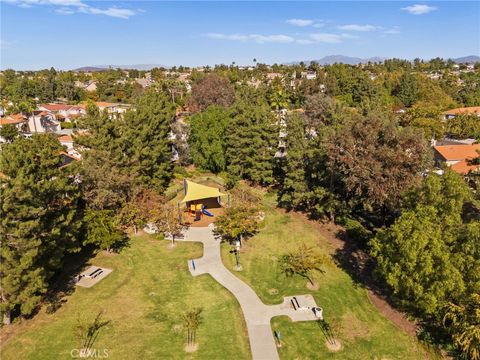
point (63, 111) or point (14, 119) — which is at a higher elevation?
point (63, 111)

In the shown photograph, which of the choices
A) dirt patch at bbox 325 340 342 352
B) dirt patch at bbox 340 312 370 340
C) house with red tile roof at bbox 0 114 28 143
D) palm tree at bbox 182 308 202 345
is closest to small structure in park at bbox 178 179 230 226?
palm tree at bbox 182 308 202 345

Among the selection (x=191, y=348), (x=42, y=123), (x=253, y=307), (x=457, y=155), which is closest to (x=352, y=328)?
(x=253, y=307)

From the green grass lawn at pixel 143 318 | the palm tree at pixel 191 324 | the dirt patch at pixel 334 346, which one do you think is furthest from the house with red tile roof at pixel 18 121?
the dirt patch at pixel 334 346

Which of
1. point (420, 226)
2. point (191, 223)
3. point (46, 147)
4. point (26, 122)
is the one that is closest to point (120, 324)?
point (46, 147)

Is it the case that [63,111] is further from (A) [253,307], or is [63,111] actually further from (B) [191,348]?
(B) [191,348]

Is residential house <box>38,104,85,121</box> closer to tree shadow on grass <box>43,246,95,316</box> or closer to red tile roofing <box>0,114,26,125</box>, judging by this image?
red tile roofing <box>0,114,26,125</box>

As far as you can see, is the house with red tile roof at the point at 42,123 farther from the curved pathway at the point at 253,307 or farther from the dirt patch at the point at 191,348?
the dirt patch at the point at 191,348
